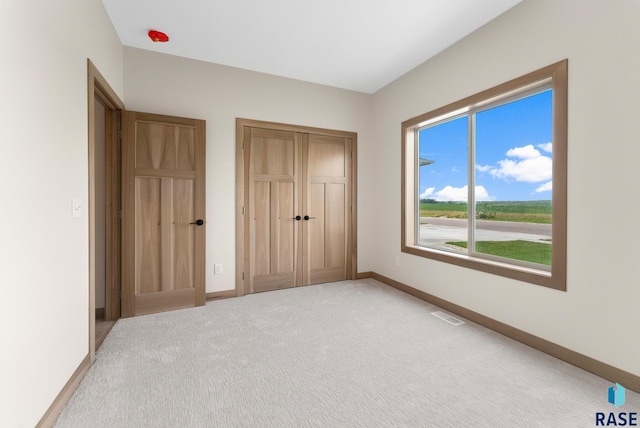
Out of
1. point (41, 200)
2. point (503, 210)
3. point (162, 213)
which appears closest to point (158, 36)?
point (162, 213)

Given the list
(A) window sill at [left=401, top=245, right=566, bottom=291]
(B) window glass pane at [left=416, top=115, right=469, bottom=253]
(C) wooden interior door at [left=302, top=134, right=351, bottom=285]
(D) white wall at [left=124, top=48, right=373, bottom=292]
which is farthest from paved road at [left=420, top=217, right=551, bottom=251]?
(D) white wall at [left=124, top=48, right=373, bottom=292]

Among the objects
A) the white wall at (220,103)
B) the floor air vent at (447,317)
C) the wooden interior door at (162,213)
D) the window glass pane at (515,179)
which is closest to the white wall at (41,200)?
the wooden interior door at (162,213)

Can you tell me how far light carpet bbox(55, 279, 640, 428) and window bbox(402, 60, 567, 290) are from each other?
73 cm

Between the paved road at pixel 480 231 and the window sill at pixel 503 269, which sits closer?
the window sill at pixel 503 269

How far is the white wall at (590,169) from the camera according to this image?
1.80m

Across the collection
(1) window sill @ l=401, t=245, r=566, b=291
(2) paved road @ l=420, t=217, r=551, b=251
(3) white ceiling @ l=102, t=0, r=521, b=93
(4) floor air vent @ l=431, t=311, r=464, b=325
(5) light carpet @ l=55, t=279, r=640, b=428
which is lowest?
(5) light carpet @ l=55, t=279, r=640, b=428

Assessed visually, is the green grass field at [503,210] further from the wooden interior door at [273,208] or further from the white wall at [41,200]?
the white wall at [41,200]

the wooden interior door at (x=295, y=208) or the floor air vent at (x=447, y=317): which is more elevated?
the wooden interior door at (x=295, y=208)

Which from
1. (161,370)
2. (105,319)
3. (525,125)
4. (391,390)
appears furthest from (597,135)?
(105,319)

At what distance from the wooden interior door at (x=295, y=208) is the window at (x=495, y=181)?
0.97m

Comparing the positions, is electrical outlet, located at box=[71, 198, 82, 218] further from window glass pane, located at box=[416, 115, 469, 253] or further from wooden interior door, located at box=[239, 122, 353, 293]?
window glass pane, located at box=[416, 115, 469, 253]

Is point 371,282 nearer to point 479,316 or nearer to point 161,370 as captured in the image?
point 479,316

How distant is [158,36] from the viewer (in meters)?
2.82

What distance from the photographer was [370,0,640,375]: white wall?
1.80 meters
